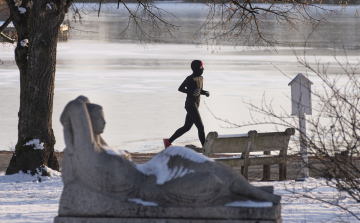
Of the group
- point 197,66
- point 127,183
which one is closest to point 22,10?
point 197,66

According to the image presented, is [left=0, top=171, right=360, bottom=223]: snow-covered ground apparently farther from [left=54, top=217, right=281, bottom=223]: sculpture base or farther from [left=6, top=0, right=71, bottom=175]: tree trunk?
[left=54, top=217, right=281, bottom=223]: sculpture base

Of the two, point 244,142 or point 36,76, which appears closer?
point 244,142

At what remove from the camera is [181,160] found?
13.4 ft

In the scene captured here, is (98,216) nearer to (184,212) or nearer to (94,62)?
(184,212)

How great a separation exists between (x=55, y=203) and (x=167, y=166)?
9.00 ft

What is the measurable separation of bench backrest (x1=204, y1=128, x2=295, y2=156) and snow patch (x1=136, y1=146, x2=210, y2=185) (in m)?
3.92

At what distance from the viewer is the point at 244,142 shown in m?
8.43

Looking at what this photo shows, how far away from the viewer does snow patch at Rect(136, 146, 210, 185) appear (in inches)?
159

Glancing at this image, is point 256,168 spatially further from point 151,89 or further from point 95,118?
point 151,89

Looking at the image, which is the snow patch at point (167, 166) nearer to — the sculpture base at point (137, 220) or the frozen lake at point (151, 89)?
the sculpture base at point (137, 220)

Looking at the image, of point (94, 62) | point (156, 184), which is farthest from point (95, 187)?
point (94, 62)

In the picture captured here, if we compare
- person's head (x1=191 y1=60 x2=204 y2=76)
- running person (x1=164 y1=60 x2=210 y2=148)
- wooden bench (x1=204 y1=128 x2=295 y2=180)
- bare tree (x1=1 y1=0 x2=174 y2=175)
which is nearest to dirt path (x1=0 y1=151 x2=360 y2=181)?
wooden bench (x1=204 y1=128 x2=295 y2=180)

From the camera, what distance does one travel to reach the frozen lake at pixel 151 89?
49.1 feet

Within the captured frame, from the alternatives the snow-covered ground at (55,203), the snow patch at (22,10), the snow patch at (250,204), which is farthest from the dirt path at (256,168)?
the snow patch at (250,204)
